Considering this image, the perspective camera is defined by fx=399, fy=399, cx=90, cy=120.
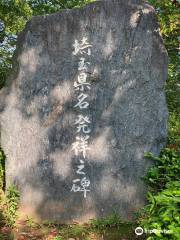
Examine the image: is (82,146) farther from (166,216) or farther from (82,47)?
(166,216)

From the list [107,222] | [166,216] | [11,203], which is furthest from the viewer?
[11,203]

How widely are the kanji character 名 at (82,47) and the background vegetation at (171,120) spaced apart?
181 cm

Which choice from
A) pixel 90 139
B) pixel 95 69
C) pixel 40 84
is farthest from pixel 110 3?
pixel 90 139

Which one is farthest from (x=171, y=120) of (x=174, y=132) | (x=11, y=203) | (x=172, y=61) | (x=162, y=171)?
(x=11, y=203)

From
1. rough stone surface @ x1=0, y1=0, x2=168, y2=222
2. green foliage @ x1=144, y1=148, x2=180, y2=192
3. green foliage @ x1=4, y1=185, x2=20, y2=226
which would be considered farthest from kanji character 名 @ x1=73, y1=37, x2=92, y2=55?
green foliage @ x1=4, y1=185, x2=20, y2=226

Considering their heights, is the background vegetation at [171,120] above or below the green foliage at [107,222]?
above

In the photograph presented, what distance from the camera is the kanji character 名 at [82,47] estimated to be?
5.91 meters

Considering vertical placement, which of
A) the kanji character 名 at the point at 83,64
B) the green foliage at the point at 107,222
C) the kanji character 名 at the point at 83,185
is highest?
the kanji character 名 at the point at 83,64

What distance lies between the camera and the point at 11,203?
19.2 feet

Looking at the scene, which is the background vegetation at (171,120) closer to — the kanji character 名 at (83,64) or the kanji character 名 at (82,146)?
the kanji character 名 at (82,146)

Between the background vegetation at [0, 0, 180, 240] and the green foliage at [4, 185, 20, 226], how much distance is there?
0.01m

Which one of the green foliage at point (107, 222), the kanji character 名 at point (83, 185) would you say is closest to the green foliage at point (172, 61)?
the kanji character 名 at point (83, 185)

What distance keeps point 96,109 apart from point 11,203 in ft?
6.09

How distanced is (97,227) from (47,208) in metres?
0.80
